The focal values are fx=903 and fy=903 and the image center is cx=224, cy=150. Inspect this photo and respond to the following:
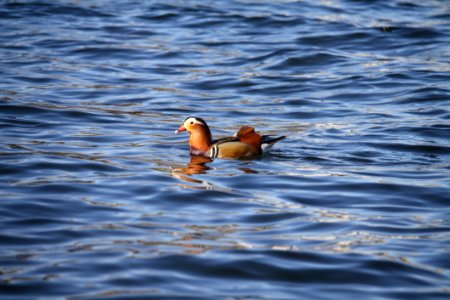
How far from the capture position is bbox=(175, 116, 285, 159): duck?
450 inches

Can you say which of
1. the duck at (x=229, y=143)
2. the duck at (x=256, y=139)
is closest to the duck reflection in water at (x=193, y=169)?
the duck at (x=229, y=143)

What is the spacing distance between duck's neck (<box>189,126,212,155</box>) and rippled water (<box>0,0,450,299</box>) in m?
0.20

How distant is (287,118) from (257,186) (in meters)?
4.06

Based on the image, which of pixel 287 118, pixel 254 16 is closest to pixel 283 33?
pixel 254 16

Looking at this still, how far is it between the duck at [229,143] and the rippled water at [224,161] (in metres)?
0.20

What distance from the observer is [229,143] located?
37.5 feet

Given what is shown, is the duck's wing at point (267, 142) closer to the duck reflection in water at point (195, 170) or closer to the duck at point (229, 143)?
the duck at point (229, 143)

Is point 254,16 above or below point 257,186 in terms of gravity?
above

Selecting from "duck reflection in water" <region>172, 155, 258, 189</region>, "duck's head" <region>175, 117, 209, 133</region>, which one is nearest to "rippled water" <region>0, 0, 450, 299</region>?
"duck reflection in water" <region>172, 155, 258, 189</region>

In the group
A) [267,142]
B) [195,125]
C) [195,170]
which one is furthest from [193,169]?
[267,142]

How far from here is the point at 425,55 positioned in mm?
18516

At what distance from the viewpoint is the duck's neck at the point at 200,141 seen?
11.6 m

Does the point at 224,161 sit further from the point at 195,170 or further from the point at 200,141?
the point at 195,170

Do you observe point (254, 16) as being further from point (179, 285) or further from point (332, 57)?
point (179, 285)
